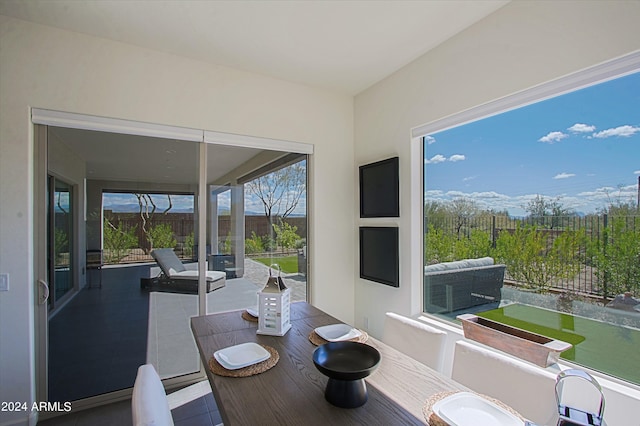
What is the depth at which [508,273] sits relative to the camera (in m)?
2.48

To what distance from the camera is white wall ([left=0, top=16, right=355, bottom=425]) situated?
235 cm

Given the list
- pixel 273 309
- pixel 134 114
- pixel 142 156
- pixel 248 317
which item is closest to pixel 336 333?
pixel 273 309

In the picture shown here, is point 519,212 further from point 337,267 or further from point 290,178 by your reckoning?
point 290,178

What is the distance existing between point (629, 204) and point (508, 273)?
2.89 ft

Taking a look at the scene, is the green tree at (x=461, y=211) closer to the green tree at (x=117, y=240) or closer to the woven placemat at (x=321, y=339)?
the woven placemat at (x=321, y=339)

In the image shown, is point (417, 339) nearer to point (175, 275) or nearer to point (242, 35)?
point (175, 275)

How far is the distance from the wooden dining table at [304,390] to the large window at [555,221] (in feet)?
3.94

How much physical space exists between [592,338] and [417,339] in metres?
1.06

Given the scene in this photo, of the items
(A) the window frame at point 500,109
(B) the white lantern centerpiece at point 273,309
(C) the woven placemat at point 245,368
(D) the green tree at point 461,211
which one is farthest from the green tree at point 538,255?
(C) the woven placemat at point 245,368

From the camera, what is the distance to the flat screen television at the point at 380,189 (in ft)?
10.7

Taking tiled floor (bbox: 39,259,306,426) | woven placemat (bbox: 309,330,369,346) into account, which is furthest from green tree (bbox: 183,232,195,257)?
woven placemat (bbox: 309,330,369,346)

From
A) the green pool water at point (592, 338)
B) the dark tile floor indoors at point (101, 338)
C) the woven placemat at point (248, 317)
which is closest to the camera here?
the green pool water at point (592, 338)

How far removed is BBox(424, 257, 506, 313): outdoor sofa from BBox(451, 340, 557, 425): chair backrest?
105cm

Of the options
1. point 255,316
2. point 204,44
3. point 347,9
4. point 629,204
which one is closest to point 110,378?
point 255,316
